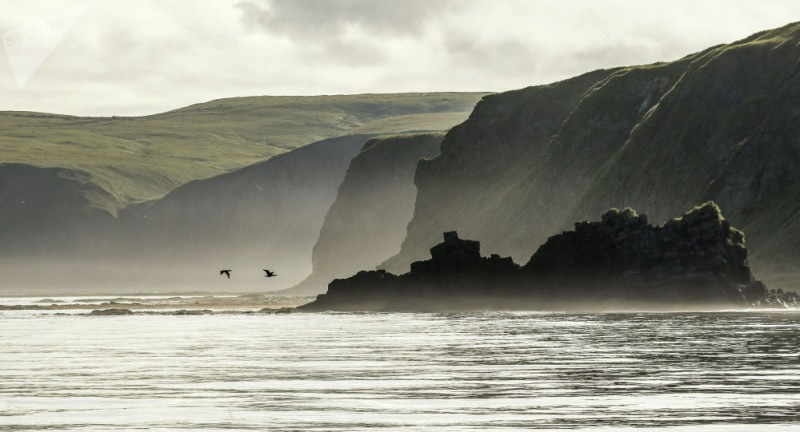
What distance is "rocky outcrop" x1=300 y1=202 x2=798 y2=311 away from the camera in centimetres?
13275

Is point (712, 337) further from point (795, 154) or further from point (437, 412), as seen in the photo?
point (795, 154)

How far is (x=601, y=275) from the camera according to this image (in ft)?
458

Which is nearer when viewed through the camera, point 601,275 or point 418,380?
point 418,380

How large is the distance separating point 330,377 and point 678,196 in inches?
5335

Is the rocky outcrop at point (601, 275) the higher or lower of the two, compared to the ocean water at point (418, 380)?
higher

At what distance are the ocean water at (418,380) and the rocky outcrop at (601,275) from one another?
37.4 metres

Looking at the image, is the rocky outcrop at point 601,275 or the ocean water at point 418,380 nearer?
the ocean water at point 418,380

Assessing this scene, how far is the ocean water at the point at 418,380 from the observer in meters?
40.9

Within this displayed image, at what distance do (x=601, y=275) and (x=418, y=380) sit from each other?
8765 cm

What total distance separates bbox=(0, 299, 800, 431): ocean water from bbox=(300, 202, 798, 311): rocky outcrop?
37438mm

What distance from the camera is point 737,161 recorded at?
18550 centimetres

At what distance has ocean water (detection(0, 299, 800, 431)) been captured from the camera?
4088 centimetres

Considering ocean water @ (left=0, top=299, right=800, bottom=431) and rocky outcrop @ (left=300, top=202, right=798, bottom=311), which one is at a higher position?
rocky outcrop @ (left=300, top=202, right=798, bottom=311)

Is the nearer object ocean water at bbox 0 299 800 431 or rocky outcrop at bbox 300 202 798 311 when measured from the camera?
ocean water at bbox 0 299 800 431
